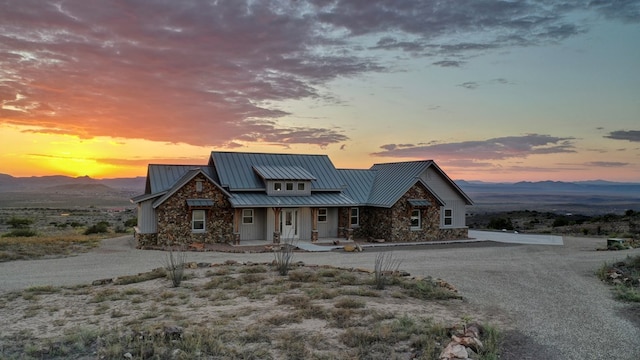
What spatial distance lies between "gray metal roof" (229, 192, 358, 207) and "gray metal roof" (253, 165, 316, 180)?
114cm

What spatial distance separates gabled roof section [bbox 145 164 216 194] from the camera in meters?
29.6

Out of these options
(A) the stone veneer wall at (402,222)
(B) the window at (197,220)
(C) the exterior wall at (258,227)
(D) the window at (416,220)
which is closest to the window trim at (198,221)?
(B) the window at (197,220)

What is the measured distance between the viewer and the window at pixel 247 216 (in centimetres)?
3006

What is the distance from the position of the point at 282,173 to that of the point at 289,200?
7.09ft

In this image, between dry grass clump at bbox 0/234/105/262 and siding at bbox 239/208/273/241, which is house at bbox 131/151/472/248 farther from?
dry grass clump at bbox 0/234/105/262

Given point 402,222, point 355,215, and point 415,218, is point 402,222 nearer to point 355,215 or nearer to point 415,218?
point 415,218

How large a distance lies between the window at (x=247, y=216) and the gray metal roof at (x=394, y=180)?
764 cm

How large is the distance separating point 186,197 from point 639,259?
70.7ft

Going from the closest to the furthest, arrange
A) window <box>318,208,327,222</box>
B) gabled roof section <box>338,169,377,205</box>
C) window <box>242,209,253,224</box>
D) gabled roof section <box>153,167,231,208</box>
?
gabled roof section <box>153,167,231,208</box>
window <box>242,209,253,224</box>
window <box>318,208,327,222</box>
gabled roof section <box>338,169,377,205</box>

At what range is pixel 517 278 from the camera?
17344 mm

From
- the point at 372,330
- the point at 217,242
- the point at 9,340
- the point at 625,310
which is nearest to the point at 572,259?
the point at 625,310

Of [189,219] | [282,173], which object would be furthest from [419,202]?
[189,219]

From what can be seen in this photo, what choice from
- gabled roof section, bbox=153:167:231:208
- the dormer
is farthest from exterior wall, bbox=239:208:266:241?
gabled roof section, bbox=153:167:231:208

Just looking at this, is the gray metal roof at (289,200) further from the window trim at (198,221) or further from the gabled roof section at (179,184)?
the gabled roof section at (179,184)
